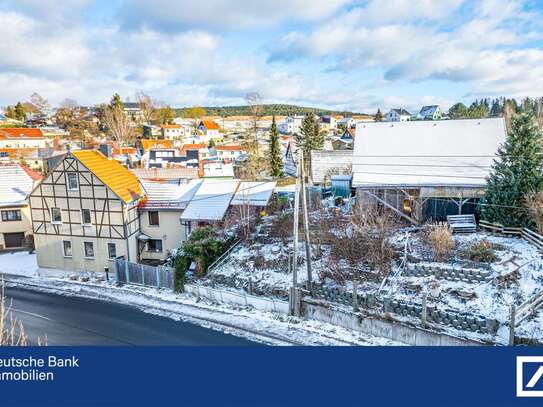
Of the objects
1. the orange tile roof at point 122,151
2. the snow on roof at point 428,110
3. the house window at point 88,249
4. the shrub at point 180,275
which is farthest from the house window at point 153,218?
the snow on roof at point 428,110

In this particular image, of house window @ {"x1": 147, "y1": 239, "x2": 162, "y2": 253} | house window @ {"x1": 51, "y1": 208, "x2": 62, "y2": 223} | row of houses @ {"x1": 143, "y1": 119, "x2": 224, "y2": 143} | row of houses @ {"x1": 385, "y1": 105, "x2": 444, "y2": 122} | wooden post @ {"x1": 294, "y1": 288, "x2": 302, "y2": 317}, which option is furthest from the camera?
row of houses @ {"x1": 385, "y1": 105, "x2": 444, "y2": 122}

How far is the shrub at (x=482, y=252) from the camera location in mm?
18688

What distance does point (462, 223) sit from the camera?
22.8 meters

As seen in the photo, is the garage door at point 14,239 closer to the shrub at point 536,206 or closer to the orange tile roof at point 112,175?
the orange tile roof at point 112,175

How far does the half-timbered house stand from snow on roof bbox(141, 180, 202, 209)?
3.40 ft

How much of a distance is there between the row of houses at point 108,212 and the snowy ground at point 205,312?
1.85 meters

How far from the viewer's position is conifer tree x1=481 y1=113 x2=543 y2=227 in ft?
70.4

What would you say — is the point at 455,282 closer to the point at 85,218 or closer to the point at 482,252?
the point at 482,252

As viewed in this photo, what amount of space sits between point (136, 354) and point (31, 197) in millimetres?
23100

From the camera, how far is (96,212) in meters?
24.8

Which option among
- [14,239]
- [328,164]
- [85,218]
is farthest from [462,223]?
[14,239]

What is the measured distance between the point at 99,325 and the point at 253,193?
14.5m

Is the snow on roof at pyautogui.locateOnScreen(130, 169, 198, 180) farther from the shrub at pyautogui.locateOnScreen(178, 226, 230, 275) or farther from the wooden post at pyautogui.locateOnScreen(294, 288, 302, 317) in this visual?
the wooden post at pyautogui.locateOnScreen(294, 288, 302, 317)

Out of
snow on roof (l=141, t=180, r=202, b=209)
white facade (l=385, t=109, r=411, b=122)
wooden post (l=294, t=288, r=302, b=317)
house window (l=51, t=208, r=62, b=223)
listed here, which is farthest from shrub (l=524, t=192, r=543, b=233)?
white facade (l=385, t=109, r=411, b=122)
